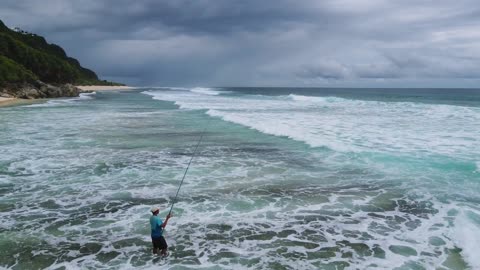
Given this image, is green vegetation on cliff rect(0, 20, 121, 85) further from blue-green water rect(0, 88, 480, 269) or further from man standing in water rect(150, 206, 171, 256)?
man standing in water rect(150, 206, 171, 256)

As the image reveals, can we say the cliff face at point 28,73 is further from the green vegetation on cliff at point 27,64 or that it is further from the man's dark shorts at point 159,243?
the man's dark shorts at point 159,243

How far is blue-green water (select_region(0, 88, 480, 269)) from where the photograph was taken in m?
7.55

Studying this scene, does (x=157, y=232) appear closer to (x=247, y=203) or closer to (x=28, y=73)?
(x=247, y=203)

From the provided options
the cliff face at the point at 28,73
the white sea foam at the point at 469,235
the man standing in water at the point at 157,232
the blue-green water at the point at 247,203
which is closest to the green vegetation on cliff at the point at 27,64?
the cliff face at the point at 28,73

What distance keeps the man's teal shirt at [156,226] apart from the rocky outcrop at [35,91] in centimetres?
5727

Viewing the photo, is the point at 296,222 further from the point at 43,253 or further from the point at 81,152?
the point at 81,152

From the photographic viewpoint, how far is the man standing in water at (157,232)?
730cm

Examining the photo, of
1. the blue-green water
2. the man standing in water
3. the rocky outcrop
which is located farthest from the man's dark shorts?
the rocky outcrop

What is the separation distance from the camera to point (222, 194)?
1135 centimetres

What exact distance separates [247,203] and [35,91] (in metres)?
62.1

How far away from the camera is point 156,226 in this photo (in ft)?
24.0

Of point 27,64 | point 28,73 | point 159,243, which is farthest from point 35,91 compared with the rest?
point 159,243

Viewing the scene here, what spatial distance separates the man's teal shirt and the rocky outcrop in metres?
57.3

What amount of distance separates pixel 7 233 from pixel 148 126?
18.3 metres
